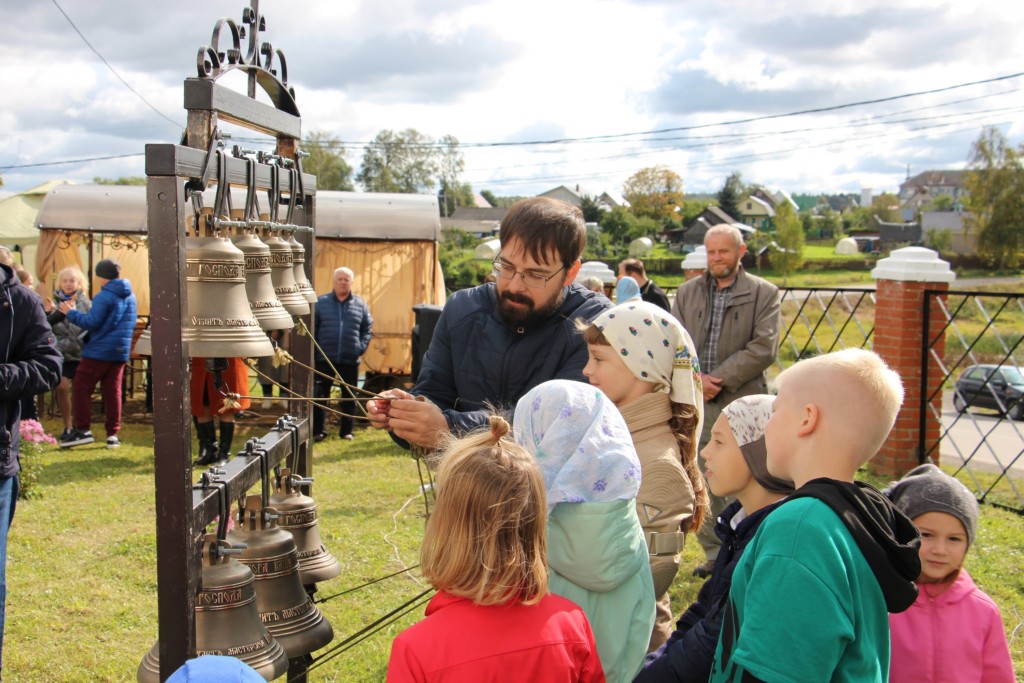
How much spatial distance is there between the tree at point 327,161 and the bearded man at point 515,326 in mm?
53754

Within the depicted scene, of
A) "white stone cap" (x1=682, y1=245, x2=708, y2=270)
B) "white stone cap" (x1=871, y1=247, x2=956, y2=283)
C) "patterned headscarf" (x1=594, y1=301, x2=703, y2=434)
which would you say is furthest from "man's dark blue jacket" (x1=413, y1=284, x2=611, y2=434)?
"white stone cap" (x1=682, y1=245, x2=708, y2=270)

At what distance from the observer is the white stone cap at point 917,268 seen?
762cm

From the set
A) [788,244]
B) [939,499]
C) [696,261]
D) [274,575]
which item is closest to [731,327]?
[939,499]

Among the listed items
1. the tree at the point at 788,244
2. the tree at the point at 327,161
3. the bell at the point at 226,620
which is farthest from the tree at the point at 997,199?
the bell at the point at 226,620

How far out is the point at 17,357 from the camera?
3566 mm

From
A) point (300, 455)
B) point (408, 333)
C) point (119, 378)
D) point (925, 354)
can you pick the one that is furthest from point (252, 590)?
point (408, 333)

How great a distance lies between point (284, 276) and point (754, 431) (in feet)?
5.47

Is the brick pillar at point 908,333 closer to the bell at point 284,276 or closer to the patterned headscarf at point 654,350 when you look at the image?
the patterned headscarf at point 654,350

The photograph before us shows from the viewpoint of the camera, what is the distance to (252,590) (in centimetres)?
251

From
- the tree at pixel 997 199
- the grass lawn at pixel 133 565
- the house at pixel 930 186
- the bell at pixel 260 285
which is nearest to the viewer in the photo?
the bell at pixel 260 285

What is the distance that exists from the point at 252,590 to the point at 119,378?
7.78m

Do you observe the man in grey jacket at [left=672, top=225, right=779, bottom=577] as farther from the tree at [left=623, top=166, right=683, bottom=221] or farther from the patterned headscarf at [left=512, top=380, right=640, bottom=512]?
the tree at [left=623, top=166, right=683, bottom=221]

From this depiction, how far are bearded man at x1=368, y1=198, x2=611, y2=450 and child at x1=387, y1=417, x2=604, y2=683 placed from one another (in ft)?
2.46

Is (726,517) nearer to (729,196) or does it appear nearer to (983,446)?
(983,446)
